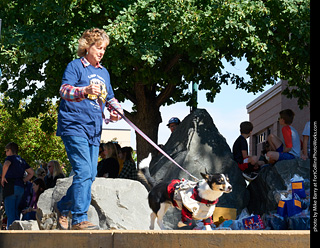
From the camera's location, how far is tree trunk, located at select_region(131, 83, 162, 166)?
14.5 meters

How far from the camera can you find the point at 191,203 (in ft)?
21.1

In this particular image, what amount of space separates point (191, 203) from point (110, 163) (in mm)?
3621

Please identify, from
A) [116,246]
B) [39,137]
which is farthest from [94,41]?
[39,137]

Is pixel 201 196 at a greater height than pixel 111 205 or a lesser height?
greater

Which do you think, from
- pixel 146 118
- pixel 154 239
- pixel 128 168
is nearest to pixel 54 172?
pixel 128 168

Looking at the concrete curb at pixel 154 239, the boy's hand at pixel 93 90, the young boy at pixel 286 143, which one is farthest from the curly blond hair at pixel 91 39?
the young boy at pixel 286 143

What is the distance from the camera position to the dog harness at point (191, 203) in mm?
6398

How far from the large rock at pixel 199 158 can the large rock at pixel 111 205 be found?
162cm

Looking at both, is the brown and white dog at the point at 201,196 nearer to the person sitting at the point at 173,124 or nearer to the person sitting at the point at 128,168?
the person sitting at the point at 128,168

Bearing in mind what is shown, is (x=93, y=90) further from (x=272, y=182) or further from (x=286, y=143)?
(x=272, y=182)

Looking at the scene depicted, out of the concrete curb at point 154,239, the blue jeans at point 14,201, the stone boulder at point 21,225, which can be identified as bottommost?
the stone boulder at point 21,225

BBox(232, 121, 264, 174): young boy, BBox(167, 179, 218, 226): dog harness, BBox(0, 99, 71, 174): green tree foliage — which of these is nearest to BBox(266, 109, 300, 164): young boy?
BBox(232, 121, 264, 174): young boy

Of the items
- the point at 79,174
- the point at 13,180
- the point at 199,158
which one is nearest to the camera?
the point at 79,174

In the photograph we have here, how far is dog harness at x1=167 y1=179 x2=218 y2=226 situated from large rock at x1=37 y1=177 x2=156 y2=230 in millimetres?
1919
